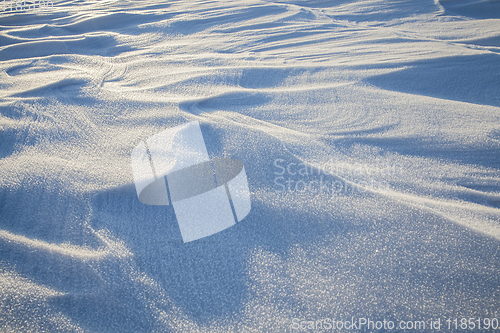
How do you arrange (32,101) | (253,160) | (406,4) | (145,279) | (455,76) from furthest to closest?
(406,4), (455,76), (32,101), (253,160), (145,279)

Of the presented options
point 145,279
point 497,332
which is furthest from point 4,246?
point 497,332

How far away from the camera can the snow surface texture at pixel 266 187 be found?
80 centimetres

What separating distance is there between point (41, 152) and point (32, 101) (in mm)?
576

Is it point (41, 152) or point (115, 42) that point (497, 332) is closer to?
point (41, 152)

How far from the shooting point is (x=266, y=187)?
1130mm

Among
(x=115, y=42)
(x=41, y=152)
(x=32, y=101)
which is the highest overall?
(x=115, y=42)

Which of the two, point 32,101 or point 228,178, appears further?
point 32,101

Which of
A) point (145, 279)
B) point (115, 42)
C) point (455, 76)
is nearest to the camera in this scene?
point (145, 279)

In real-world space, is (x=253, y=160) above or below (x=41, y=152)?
below

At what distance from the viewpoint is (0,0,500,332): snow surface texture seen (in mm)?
804

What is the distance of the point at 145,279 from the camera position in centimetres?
85

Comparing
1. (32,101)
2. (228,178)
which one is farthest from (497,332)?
(32,101)

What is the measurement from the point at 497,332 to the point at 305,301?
1.63ft

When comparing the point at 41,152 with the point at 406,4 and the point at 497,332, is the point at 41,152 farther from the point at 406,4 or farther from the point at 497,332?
the point at 406,4
